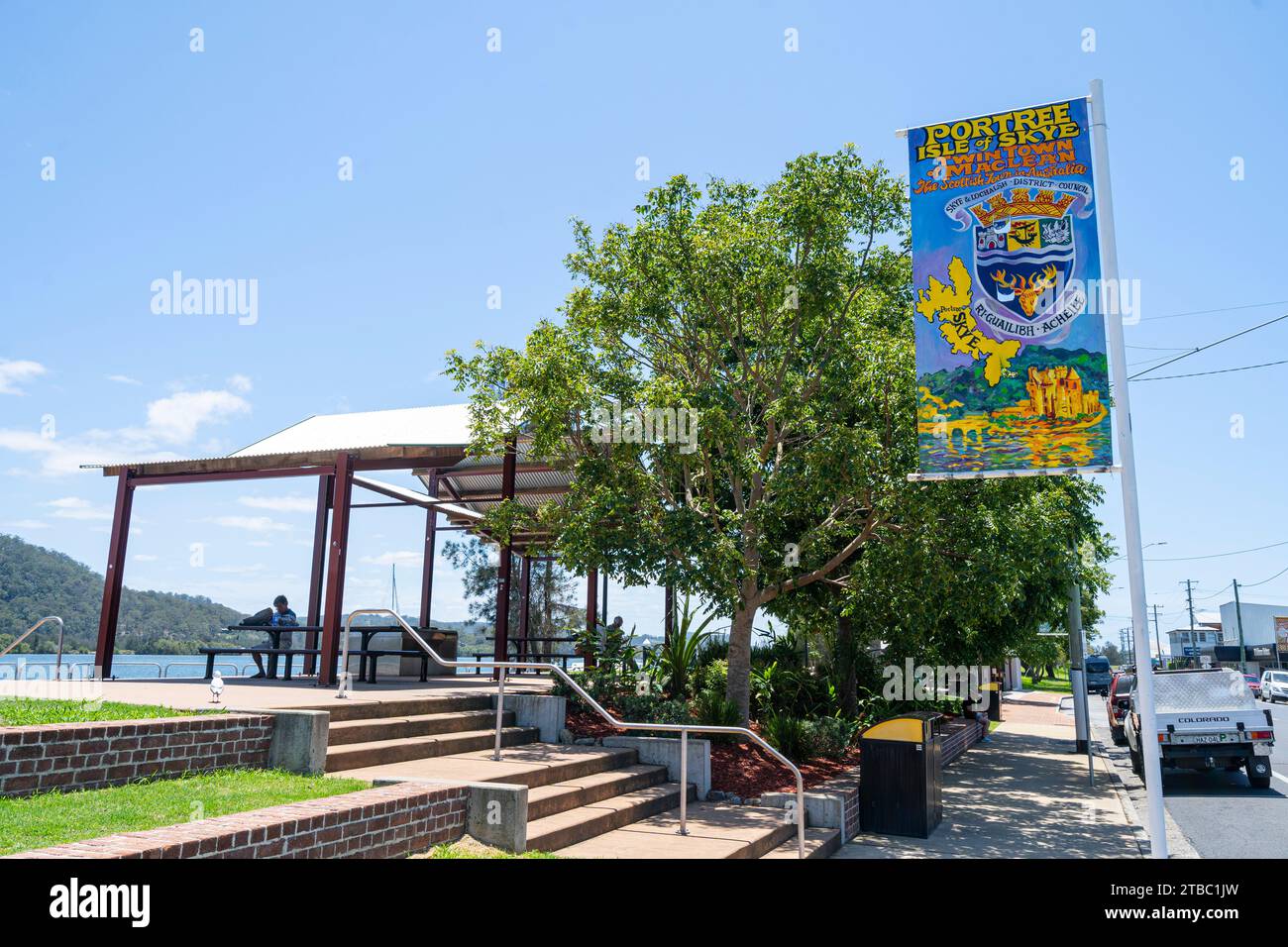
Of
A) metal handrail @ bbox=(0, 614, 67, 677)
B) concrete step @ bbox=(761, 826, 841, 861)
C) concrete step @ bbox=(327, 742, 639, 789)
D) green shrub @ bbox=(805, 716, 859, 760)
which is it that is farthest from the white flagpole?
metal handrail @ bbox=(0, 614, 67, 677)

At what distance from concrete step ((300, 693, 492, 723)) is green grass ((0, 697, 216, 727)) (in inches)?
46.4

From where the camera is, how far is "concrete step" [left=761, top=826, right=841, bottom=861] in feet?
25.9

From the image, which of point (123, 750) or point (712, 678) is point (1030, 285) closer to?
point (123, 750)

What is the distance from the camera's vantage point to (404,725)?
877 centimetres

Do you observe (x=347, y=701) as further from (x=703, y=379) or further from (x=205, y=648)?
(x=703, y=379)

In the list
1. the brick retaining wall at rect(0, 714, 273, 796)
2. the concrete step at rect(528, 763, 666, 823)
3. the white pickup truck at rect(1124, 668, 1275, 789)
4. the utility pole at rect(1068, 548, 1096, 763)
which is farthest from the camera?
the utility pole at rect(1068, 548, 1096, 763)

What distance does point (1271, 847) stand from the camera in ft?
30.8

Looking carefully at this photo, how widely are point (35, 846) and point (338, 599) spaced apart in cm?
768

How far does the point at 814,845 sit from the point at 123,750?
233 inches

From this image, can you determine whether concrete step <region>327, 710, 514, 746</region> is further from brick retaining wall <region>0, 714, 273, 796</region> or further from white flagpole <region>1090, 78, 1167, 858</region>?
white flagpole <region>1090, 78, 1167, 858</region>

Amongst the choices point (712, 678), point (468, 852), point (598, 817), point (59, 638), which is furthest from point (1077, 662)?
point (59, 638)

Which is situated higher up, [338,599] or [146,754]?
[338,599]

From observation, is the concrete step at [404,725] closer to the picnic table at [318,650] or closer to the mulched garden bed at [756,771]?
the picnic table at [318,650]
